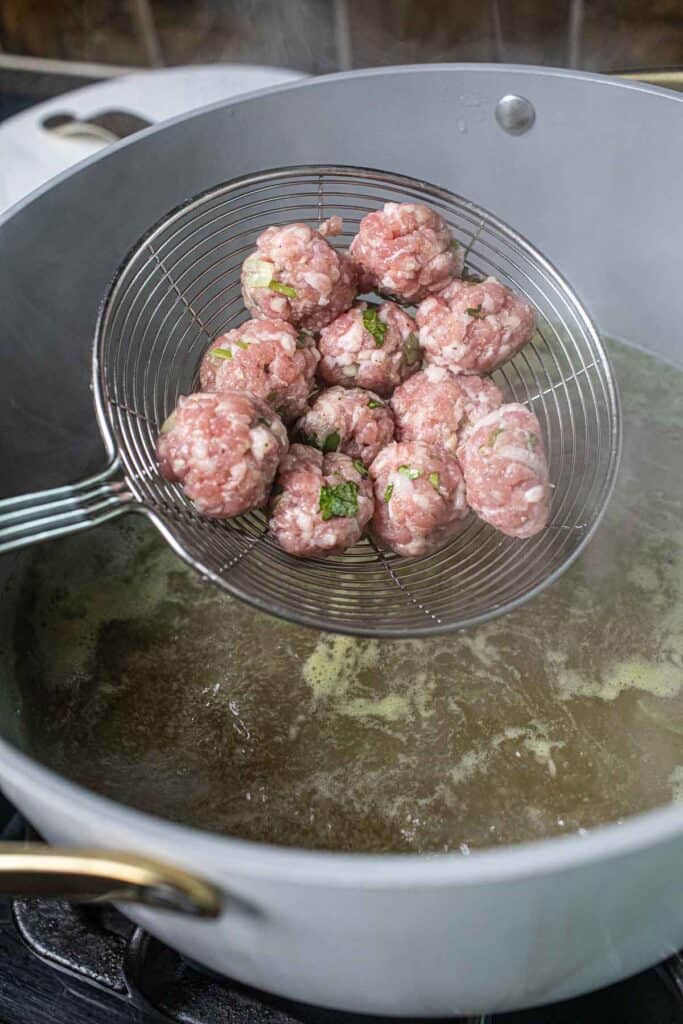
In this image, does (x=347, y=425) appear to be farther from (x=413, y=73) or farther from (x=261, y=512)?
(x=413, y=73)

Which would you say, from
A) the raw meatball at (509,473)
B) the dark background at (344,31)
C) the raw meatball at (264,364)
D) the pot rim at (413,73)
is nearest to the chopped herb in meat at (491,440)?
the raw meatball at (509,473)

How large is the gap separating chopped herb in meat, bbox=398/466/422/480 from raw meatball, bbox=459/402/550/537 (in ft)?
0.20

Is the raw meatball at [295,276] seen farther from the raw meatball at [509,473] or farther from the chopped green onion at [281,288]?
the raw meatball at [509,473]

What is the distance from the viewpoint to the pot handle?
25.1 inches

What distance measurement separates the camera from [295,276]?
1201mm

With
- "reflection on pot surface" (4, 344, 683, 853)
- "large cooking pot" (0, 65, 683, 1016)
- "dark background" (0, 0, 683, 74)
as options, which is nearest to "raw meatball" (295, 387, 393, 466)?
"reflection on pot surface" (4, 344, 683, 853)

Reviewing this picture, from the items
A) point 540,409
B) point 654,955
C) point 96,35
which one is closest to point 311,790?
point 654,955

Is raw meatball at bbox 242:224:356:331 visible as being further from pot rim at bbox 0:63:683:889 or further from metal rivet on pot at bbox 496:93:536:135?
pot rim at bbox 0:63:683:889

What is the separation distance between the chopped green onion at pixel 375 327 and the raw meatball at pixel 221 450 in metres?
0.23

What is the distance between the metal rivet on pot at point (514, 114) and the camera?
56.9 inches

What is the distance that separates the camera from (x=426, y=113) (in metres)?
1.47

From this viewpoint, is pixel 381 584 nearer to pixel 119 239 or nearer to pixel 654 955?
pixel 654 955

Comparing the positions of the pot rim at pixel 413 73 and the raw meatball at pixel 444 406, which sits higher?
the pot rim at pixel 413 73

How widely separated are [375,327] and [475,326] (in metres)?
0.13
